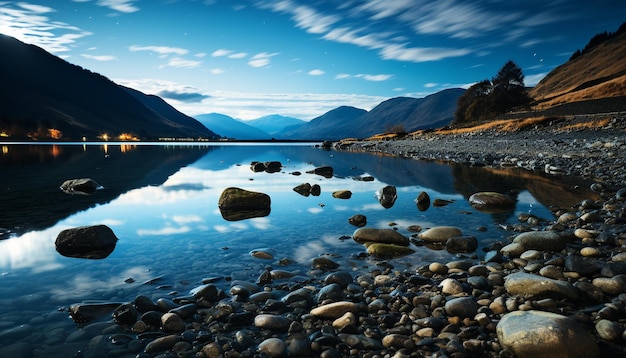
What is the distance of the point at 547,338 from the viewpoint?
379cm

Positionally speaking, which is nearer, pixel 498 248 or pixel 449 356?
pixel 449 356

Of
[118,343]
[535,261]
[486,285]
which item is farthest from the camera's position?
[535,261]

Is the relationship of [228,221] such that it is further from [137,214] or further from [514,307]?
[514,307]

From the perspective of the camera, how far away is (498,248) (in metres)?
7.88

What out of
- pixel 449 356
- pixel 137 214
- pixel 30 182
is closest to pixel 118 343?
pixel 449 356

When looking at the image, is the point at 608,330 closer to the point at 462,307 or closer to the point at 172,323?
the point at 462,307

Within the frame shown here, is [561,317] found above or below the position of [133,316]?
above

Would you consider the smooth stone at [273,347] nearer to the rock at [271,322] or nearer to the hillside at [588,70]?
the rock at [271,322]

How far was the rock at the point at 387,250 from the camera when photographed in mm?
7781

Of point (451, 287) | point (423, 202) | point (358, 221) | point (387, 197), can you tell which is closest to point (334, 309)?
point (451, 287)

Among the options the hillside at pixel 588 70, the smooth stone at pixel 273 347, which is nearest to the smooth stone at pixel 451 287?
the smooth stone at pixel 273 347

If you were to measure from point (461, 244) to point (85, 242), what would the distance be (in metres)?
9.35

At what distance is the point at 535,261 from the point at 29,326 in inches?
340

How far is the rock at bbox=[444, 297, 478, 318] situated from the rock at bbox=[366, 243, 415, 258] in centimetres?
276
